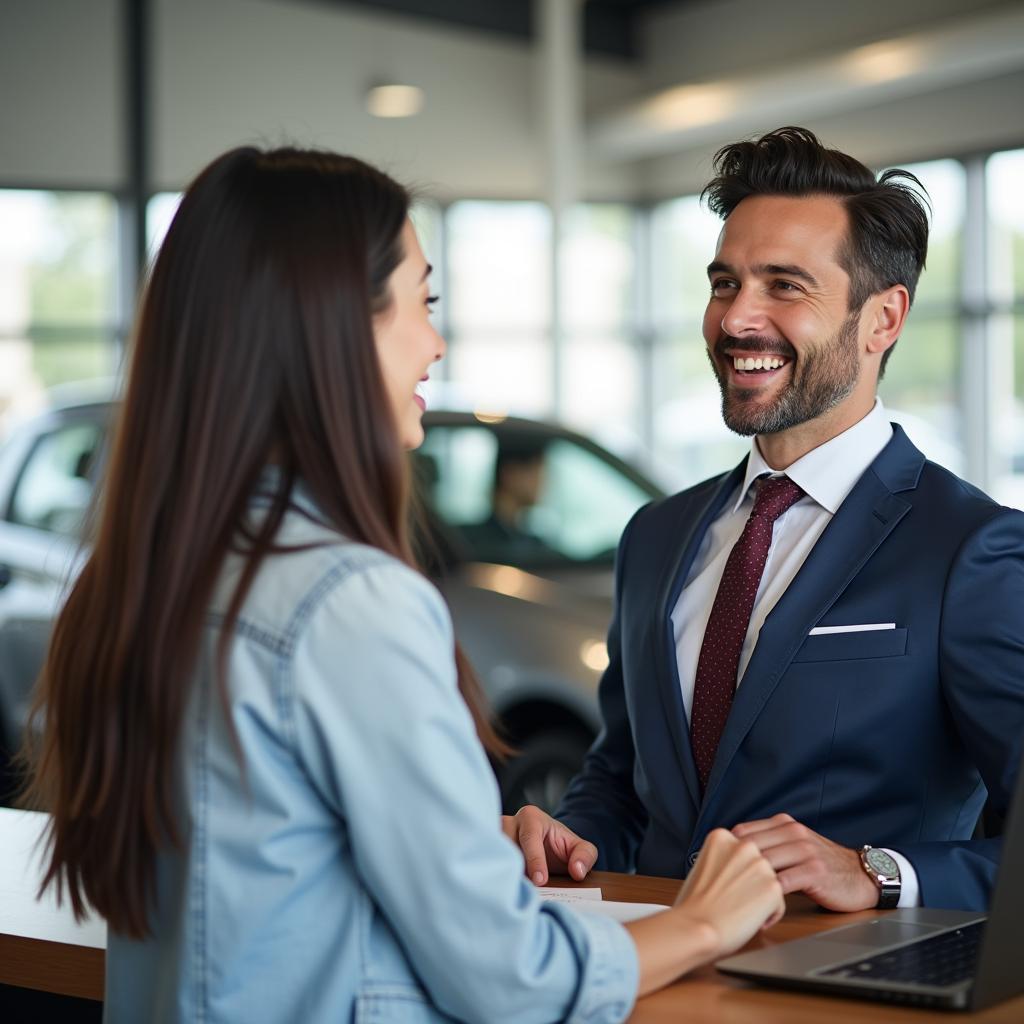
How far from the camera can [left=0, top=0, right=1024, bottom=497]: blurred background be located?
11492 millimetres

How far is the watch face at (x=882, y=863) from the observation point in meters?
1.91

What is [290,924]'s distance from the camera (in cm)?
138

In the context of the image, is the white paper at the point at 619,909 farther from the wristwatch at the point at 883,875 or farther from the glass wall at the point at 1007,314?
the glass wall at the point at 1007,314

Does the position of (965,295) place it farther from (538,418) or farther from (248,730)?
(248,730)

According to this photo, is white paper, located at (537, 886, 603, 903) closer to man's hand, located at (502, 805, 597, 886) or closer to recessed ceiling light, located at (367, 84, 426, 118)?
man's hand, located at (502, 805, 597, 886)

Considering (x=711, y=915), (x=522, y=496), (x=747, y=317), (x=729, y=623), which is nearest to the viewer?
(x=711, y=915)

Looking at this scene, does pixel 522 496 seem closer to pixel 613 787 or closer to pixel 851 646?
pixel 613 787

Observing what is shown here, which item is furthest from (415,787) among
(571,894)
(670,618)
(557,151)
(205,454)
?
(557,151)

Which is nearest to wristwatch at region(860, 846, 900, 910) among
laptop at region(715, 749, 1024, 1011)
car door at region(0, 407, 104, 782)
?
laptop at region(715, 749, 1024, 1011)

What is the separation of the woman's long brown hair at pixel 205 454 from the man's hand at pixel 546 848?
70 cm

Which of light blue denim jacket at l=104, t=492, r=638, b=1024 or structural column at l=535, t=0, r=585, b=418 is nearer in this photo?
light blue denim jacket at l=104, t=492, r=638, b=1024

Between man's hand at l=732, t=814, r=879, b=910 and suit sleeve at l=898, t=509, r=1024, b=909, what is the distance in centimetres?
10

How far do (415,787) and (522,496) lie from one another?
434 centimetres

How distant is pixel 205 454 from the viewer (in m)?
1.40
